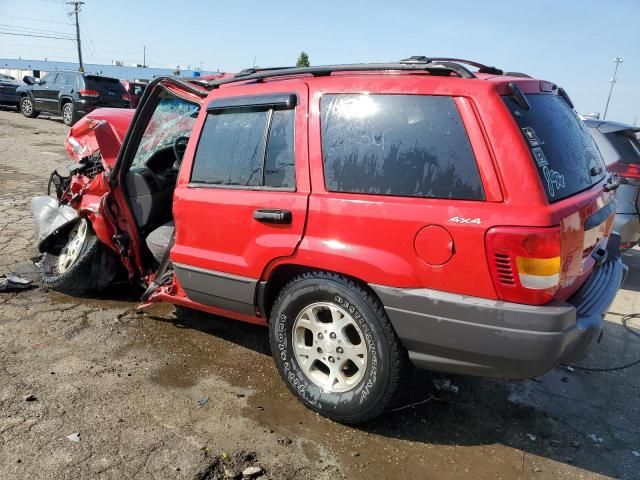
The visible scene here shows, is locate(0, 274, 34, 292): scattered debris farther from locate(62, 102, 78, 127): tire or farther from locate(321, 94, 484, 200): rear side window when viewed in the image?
locate(62, 102, 78, 127): tire

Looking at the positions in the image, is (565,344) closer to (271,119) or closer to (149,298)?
(271,119)

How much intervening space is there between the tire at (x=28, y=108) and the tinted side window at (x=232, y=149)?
1895 cm

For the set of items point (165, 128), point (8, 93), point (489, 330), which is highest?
point (165, 128)

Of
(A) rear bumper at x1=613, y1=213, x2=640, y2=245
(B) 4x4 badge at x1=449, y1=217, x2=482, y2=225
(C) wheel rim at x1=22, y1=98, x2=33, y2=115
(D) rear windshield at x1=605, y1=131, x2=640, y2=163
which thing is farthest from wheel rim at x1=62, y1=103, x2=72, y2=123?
(B) 4x4 badge at x1=449, y1=217, x2=482, y2=225

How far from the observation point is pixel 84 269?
4414mm

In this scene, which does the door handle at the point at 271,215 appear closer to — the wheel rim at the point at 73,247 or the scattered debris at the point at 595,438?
the scattered debris at the point at 595,438

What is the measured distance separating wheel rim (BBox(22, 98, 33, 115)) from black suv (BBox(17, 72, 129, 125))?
2.21ft

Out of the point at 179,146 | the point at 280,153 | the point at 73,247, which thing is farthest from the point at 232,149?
the point at 73,247

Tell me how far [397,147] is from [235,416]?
5.72 ft

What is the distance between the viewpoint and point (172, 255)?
3.62 meters

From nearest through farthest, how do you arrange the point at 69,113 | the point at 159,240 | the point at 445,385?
1. the point at 445,385
2. the point at 159,240
3. the point at 69,113

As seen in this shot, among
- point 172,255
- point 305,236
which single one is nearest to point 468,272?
point 305,236

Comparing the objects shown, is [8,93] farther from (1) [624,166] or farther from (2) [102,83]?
(1) [624,166]

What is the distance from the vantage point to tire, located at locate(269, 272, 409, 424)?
8.87ft
